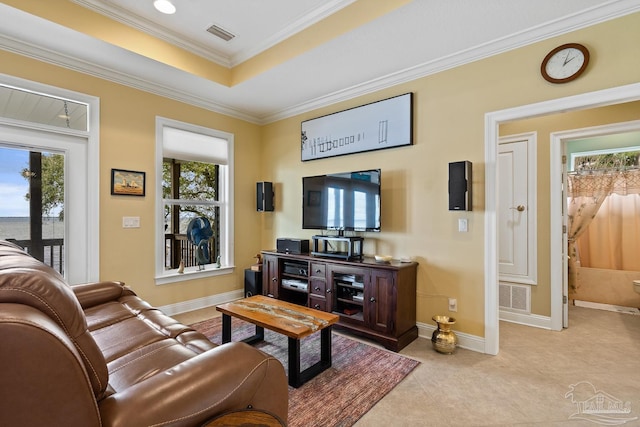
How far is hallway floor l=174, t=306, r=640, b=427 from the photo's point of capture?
5.97 feet

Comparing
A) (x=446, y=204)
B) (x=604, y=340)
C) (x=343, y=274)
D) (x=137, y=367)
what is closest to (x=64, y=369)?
(x=137, y=367)

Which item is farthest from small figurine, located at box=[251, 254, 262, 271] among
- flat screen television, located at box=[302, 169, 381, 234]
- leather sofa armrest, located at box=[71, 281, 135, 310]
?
leather sofa armrest, located at box=[71, 281, 135, 310]

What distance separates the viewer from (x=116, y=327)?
6.10ft

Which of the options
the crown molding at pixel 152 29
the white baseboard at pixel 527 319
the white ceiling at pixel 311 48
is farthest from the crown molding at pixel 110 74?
the white baseboard at pixel 527 319

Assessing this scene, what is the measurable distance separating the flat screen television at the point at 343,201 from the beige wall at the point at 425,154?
0.26m

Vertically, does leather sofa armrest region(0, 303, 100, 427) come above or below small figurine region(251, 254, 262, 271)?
above

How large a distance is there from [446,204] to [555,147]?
59.5 inches

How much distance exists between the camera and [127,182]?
130 inches

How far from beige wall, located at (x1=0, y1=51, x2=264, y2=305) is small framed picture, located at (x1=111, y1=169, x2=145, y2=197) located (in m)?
0.05

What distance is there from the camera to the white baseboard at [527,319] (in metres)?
3.30

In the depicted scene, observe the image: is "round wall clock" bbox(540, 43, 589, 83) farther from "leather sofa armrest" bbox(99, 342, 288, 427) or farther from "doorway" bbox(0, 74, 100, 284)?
"doorway" bbox(0, 74, 100, 284)

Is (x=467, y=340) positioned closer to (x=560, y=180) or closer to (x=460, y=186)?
(x=460, y=186)

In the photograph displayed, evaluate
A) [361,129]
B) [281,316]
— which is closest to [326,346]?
[281,316]

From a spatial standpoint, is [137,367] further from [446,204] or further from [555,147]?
[555,147]
